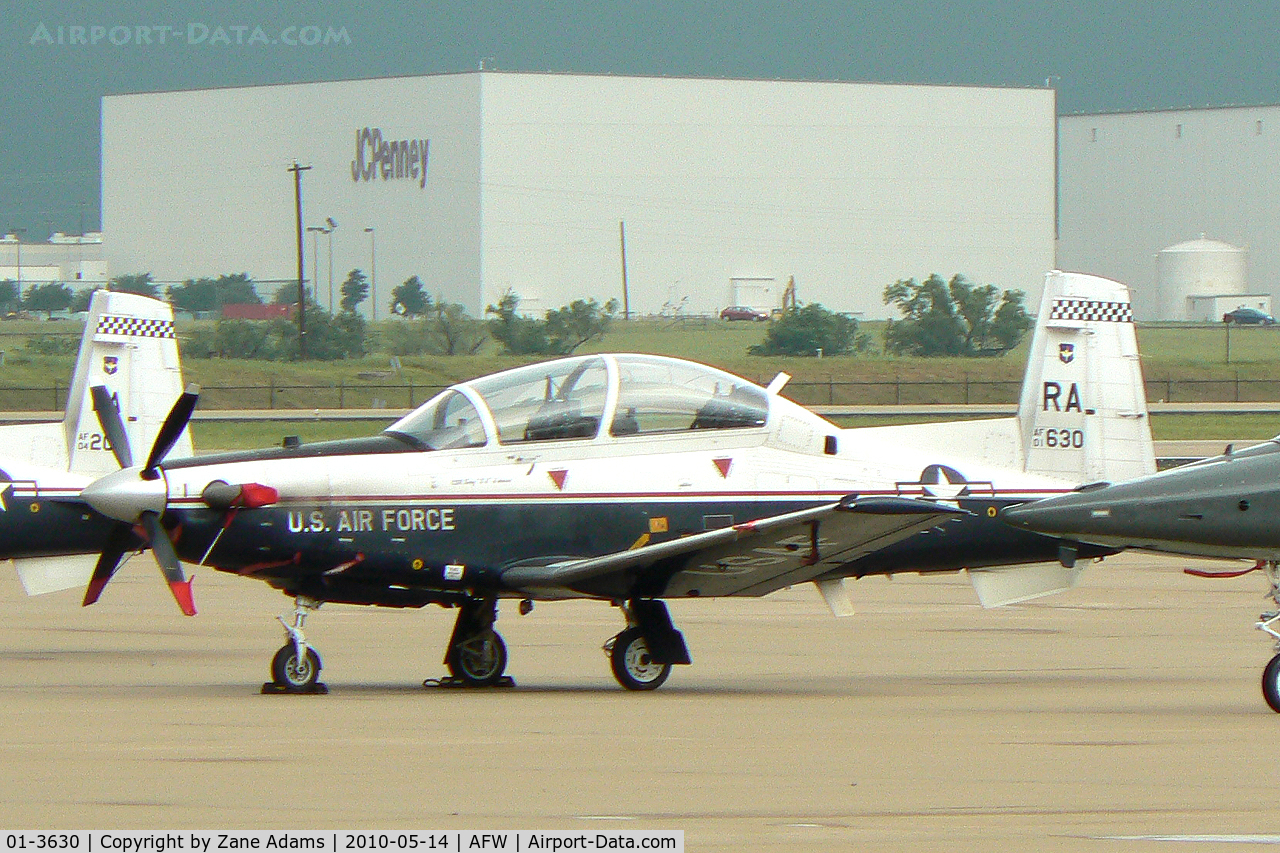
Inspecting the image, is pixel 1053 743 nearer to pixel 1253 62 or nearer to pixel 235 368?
pixel 235 368

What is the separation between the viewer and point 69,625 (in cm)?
1545

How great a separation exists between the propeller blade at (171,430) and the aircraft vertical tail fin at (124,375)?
3.64 metres

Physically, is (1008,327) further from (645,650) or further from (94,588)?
(94,588)

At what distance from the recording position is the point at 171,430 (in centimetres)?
1112

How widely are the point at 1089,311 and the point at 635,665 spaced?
429 cm

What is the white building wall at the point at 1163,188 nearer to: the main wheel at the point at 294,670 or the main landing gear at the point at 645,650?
the main landing gear at the point at 645,650

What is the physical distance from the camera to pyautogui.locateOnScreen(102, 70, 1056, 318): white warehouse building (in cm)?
9031

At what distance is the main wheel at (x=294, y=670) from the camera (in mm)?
11086

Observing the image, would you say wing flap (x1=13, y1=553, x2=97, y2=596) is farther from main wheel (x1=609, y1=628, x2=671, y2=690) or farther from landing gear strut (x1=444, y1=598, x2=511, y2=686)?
main wheel (x1=609, y1=628, x2=671, y2=690)

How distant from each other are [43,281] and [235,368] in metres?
88.8

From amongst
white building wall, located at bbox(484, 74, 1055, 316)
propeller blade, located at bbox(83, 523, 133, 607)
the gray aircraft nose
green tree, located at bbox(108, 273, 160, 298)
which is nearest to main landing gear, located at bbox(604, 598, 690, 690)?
the gray aircraft nose

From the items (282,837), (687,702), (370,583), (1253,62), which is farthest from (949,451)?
(1253,62)

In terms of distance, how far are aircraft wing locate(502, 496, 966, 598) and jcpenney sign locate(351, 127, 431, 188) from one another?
81.4 m
